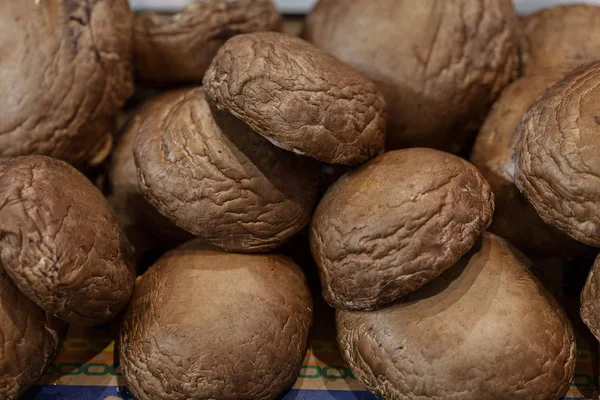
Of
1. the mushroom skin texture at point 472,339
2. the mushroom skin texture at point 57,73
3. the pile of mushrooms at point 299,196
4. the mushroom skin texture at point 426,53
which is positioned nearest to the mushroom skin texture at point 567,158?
the pile of mushrooms at point 299,196

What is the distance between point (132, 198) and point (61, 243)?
560mm

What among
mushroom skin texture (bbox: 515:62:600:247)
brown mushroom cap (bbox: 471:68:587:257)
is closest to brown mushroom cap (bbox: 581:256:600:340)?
mushroom skin texture (bbox: 515:62:600:247)

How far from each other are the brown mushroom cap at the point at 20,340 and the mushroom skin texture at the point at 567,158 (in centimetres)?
142

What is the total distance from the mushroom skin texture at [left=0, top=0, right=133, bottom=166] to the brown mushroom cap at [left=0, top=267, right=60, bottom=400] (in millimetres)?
489

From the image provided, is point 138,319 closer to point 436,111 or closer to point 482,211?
Result: point 482,211

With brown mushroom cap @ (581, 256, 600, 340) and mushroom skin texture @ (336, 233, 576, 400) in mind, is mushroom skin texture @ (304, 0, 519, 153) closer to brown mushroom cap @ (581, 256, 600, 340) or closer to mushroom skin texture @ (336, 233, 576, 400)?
mushroom skin texture @ (336, 233, 576, 400)

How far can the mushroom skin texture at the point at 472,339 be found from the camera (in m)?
1.57

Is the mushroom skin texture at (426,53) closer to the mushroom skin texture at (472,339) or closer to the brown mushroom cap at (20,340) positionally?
the mushroom skin texture at (472,339)

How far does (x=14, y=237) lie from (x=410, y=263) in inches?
39.7

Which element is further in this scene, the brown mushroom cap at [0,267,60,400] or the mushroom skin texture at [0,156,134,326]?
the brown mushroom cap at [0,267,60,400]

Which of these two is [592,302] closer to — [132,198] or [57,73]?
[132,198]

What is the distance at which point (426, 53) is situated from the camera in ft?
6.42

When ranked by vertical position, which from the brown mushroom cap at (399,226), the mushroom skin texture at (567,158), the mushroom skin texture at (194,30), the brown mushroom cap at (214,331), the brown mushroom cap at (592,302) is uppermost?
the mushroom skin texture at (194,30)

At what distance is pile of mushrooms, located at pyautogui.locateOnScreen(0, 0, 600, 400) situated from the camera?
1.57 meters
